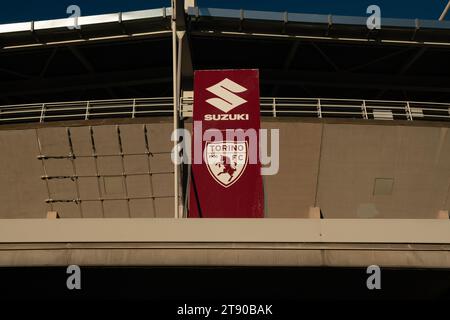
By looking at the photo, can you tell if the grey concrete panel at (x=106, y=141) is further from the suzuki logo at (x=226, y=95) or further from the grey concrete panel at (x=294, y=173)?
the grey concrete panel at (x=294, y=173)

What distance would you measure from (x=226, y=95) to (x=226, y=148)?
2088mm

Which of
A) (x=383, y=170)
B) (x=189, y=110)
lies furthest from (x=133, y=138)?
(x=383, y=170)

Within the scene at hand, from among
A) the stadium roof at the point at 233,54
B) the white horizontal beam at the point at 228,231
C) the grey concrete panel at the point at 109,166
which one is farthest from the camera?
the stadium roof at the point at 233,54

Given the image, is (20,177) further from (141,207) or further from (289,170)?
(289,170)

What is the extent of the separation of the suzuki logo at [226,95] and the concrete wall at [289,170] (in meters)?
3.49

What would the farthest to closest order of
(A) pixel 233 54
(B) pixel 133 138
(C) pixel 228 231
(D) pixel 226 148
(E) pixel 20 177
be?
Answer: (A) pixel 233 54 < (E) pixel 20 177 < (B) pixel 133 138 < (D) pixel 226 148 < (C) pixel 228 231

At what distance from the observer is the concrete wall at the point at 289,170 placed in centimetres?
1738

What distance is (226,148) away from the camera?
1247 centimetres

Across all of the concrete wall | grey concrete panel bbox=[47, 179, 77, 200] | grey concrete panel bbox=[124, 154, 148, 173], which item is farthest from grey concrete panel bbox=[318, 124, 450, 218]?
grey concrete panel bbox=[47, 179, 77, 200]

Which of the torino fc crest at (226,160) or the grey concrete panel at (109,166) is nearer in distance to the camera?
the torino fc crest at (226,160)

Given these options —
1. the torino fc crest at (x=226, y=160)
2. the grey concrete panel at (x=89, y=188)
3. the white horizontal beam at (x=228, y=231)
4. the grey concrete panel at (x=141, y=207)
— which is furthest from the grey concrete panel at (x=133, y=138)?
the white horizontal beam at (x=228, y=231)
